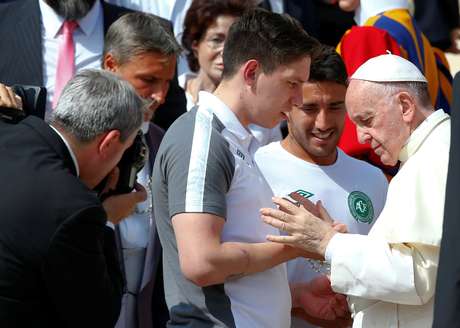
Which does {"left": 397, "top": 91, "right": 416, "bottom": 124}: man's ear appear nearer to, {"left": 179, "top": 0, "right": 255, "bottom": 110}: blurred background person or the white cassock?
the white cassock

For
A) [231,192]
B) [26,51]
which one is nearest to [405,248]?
[231,192]

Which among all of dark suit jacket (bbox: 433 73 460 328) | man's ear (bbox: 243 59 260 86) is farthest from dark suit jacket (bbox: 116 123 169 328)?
dark suit jacket (bbox: 433 73 460 328)

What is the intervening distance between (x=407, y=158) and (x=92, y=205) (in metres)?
1.13

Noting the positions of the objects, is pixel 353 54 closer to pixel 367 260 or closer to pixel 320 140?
pixel 320 140

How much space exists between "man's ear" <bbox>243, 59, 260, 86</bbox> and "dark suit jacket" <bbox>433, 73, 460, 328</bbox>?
127 centimetres

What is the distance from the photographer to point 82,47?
5.71 m

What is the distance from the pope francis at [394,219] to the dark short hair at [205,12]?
7.21 ft

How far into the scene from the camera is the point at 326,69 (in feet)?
15.8

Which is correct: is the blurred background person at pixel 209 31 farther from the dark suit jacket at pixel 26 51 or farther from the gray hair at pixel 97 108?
the gray hair at pixel 97 108

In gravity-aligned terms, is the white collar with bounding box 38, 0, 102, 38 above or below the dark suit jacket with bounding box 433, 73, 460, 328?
below

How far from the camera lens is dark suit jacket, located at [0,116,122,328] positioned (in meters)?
3.65

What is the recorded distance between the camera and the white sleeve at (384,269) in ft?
11.9

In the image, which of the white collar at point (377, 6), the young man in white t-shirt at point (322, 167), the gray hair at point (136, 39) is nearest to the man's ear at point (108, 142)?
the young man in white t-shirt at point (322, 167)

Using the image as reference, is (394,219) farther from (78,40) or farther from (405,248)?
(78,40)
